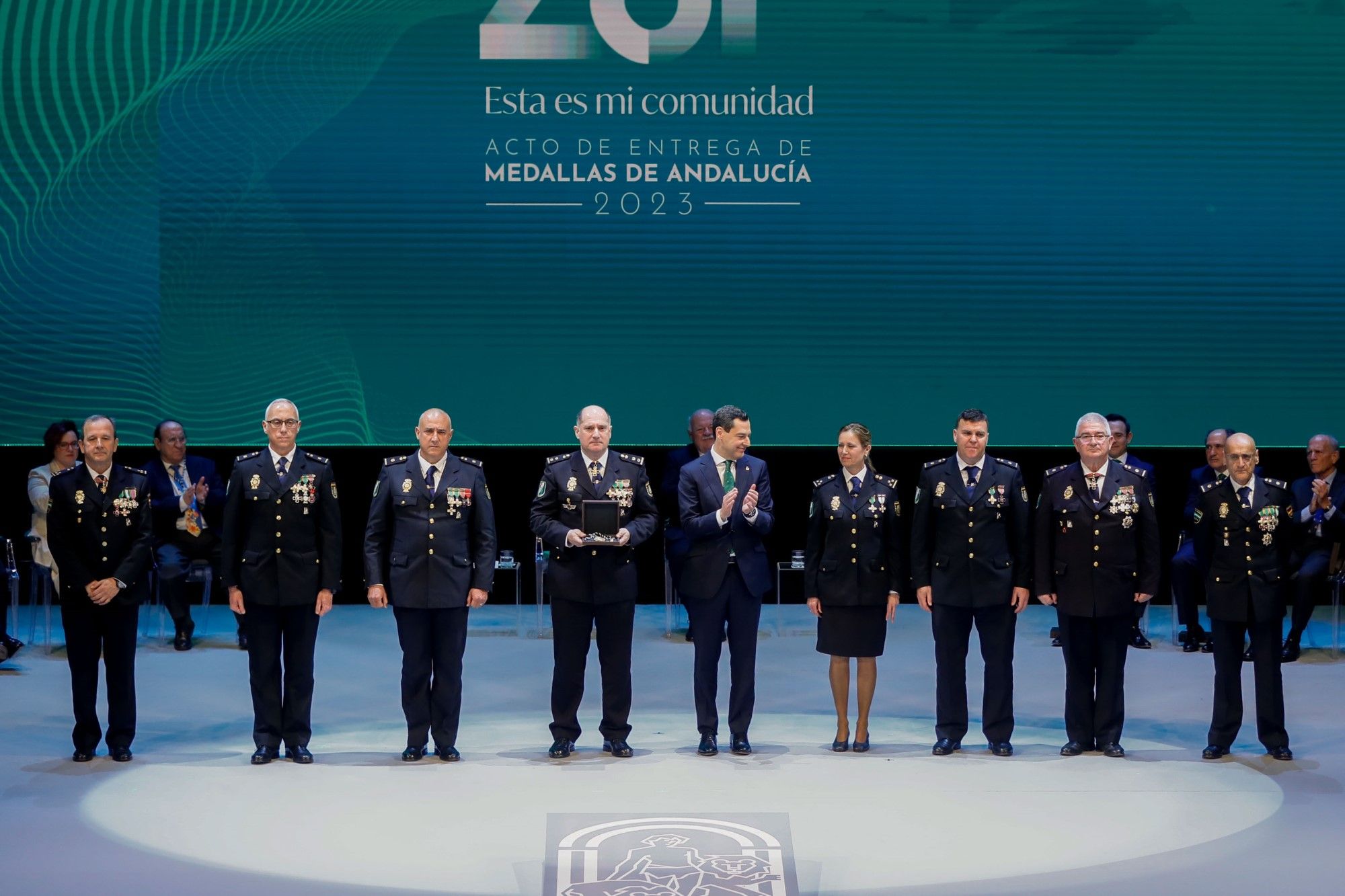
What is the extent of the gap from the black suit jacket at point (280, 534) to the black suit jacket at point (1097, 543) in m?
3.10

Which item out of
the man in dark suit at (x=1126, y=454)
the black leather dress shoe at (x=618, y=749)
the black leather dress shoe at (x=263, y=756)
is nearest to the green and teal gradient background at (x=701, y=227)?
the man in dark suit at (x=1126, y=454)

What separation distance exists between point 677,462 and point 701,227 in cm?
155

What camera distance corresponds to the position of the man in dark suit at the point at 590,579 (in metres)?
6.81

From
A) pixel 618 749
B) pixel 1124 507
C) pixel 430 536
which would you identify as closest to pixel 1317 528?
pixel 1124 507

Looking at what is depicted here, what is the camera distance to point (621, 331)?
10.3m

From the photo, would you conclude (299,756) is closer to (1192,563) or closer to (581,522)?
(581,522)

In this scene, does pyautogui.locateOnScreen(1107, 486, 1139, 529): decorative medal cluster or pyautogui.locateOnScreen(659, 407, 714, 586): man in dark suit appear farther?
pyautogui.locateOnScreen(659, 407, 714, 586): man in dark suit

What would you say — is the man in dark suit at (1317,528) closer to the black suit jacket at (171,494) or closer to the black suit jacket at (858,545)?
the black suit jacket at (858,545)

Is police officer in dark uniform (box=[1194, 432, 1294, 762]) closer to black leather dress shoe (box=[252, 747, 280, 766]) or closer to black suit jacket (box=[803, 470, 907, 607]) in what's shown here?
black suit jacket (box=[803, 470, 907, 607])

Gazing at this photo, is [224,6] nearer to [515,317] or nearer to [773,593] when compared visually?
[515,317]

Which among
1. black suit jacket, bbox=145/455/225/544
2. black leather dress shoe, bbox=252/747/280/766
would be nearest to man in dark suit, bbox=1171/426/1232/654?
black leather dress shoe, bbox=252/747/280/766

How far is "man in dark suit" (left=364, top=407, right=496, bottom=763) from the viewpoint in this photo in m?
6.66

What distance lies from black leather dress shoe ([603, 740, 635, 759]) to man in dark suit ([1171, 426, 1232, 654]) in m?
4.32

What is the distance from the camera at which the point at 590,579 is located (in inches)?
269
